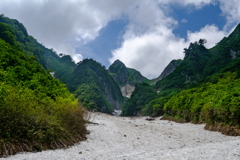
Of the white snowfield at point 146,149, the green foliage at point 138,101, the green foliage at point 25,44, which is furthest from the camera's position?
the green foliage at point 138,101

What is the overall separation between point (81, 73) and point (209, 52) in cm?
12653

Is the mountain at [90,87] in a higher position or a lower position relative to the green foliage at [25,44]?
lower

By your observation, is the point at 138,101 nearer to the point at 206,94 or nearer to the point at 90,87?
the point at 90,87

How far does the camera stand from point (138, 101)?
122625mm

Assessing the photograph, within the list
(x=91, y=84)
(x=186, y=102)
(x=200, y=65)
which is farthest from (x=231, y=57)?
(x=91, y=84)

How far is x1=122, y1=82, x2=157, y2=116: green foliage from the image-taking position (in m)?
117

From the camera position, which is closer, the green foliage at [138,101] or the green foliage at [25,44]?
the green foliage at [25,44]

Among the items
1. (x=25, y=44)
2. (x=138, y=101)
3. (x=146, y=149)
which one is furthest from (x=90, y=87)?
(x=146, y=149)

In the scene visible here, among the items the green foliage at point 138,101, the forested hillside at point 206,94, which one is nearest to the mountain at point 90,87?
the green foliage at point 138,101

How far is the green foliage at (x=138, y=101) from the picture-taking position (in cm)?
11745

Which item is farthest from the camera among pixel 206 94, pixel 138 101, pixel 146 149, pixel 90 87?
pixel 90 87

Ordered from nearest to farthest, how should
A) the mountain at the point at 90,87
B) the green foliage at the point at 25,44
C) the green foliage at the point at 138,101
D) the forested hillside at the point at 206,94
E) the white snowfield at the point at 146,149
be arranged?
the white snowfield at the point at 146,149 < the forested hillside at the point at 206,94 < the green foliage at the point at 25,44 < the mountain at the point at 90,87 < the green foliage at the point at 138,101

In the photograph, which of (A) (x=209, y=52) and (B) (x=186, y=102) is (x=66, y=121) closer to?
(B) (x=186, y=102)

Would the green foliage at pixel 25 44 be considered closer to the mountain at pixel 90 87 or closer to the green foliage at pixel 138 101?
the mountain at pixel 90 87
